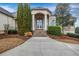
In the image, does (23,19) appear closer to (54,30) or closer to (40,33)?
(40,33)

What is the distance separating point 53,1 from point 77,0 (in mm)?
486

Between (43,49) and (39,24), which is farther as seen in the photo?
(39,24)

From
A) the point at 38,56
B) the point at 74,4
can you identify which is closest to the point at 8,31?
the point at 38,56

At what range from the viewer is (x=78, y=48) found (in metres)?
4.92

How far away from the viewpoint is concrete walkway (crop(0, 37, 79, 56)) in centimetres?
487

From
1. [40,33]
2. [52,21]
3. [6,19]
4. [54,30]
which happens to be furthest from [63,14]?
[6,19]

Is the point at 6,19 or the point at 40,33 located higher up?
the point at 6,19

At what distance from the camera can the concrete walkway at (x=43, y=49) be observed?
4.87 m

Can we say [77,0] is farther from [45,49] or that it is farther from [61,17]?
[45,49]

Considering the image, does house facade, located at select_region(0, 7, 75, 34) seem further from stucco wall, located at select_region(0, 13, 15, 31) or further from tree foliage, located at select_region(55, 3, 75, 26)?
tree foliage, located at select_region(55, 3, 75, 26)

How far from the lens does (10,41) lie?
16.4ft

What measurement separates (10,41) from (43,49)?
0.70 m

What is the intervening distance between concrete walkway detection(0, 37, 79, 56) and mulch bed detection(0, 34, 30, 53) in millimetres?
78

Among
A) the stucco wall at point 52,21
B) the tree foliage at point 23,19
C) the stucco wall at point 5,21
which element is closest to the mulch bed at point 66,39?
the stucco wall at point 52,21
